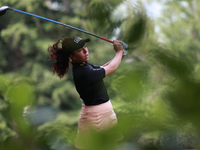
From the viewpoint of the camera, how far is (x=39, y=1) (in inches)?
165

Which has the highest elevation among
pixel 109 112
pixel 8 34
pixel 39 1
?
pixel 109 112

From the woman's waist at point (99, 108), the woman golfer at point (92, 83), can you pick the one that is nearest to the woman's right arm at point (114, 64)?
the woman golfer at point (92, 83)

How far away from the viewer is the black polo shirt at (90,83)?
2.83ft

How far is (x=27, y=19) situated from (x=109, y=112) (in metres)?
3.76

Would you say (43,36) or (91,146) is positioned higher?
(91,146)

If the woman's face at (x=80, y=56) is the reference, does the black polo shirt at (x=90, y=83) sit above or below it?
below

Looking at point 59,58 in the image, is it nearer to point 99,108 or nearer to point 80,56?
point 80,56

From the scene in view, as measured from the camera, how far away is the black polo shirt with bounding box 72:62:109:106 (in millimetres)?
862

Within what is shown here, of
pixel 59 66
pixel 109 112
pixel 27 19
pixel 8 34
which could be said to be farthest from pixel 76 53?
pixel 27 19

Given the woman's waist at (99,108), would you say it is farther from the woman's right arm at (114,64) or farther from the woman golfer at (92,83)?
the woman's right arm at (114,64)

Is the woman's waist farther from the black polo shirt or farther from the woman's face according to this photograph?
the woman's face

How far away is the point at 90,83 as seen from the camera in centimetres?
87

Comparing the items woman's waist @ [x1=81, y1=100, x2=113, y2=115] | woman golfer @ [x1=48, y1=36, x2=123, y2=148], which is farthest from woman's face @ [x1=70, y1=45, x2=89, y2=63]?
woman's waist @ [x1=81, y1=100, x2=113, y2=115]

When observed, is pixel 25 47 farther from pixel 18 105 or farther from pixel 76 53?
pixel 18 105
